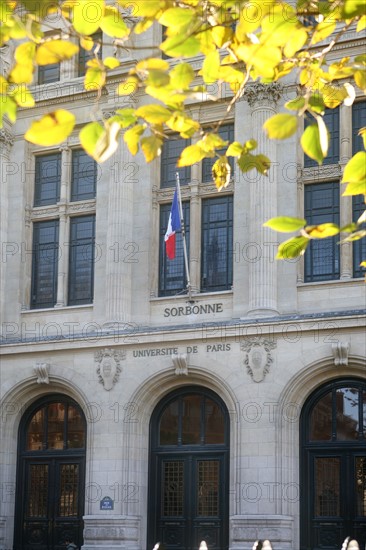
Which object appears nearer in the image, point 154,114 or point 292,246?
point 292,246

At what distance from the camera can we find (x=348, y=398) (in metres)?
26.6

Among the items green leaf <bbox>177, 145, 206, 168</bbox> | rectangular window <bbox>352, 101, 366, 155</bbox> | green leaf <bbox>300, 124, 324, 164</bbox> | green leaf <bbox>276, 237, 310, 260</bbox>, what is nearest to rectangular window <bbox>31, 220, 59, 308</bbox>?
rectangular window <bbox>352, 101, 366, 155</bbox>

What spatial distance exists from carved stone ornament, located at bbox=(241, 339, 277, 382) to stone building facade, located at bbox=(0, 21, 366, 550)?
39mm

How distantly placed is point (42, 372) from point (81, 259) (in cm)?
337

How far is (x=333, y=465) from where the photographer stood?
2650 cm

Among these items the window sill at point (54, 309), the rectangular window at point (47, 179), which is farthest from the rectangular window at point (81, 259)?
the rectangular window at point (47, 179)

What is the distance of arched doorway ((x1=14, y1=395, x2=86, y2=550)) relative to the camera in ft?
95.7

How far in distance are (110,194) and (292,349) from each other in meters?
7.01

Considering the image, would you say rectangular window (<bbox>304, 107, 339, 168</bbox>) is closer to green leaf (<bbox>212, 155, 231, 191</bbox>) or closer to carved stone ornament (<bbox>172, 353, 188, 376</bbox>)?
carved stone ornament (<bbox>172, 353, 188, 376</bbox>)

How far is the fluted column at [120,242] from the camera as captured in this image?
2866 centimetres

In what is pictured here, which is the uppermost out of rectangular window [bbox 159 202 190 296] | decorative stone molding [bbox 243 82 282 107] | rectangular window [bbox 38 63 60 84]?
rectangular window [bbox 38 63 60 84]

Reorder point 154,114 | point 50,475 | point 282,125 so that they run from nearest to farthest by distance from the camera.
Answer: point 282,125 → point 154,114 → point 50,475

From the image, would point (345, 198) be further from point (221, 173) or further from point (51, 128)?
point (51, 128)

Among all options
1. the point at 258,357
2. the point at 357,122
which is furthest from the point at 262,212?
the point at 258,357
